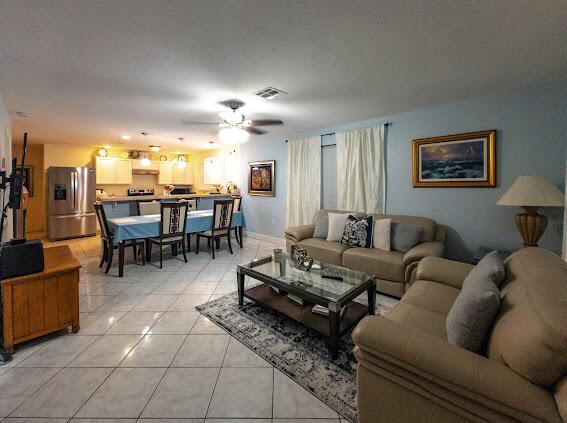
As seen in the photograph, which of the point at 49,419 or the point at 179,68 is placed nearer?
the point at 49,419

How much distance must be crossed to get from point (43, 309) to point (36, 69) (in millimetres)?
2088

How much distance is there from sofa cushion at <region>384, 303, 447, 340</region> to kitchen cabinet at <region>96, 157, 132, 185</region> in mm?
7501

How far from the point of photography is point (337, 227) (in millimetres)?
3801

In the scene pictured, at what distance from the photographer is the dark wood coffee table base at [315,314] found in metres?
1.88

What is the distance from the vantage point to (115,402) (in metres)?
1.52

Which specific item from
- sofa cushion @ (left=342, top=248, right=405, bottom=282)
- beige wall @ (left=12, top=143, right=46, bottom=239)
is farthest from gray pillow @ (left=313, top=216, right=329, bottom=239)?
beige wall @ (left=12, top=143, right=46, bottom=239)

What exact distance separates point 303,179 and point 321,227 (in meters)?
1.29

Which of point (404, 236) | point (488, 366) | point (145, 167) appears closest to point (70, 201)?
point (145, 167)

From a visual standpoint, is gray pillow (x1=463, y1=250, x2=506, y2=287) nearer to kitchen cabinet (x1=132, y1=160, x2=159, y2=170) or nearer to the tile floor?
the tile floor

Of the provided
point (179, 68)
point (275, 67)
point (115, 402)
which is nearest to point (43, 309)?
point (115, 402)

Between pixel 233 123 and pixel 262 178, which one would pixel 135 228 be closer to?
pixel 233 123

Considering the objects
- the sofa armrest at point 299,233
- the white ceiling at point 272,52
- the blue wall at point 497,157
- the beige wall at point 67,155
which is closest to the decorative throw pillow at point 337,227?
the sofa armrest at point 299,233

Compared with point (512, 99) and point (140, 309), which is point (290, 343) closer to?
point (140, 309)

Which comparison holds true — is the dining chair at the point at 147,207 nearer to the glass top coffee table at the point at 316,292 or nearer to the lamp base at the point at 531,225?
the glass top coffee table at the point at 316,292
